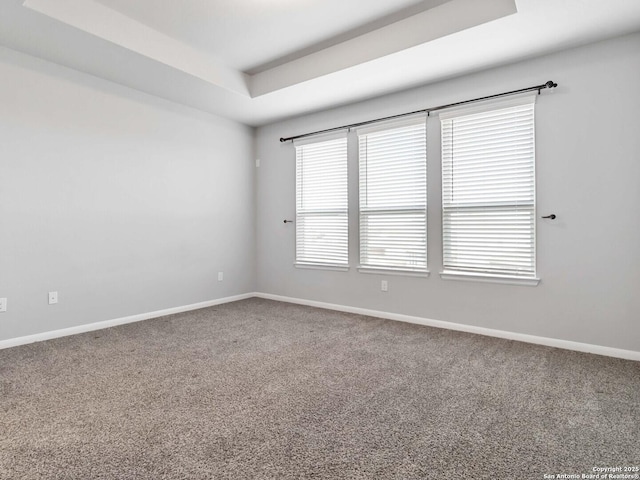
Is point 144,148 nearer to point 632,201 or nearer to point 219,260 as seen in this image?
point 219,260

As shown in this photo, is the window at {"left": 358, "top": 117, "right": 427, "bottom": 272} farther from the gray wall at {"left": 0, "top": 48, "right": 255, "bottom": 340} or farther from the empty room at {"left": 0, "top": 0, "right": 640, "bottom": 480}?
the gray wall at {"left": 0, "top": 48, "right": 255, "bottom": 340}

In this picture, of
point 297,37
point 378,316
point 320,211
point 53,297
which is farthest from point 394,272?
point 53,297

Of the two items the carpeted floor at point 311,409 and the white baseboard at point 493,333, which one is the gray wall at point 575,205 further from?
the carpeted floor at point 311,409

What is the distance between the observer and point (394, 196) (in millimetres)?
4141

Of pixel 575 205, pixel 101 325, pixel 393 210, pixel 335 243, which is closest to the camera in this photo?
pixel 575 205

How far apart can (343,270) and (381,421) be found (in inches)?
108

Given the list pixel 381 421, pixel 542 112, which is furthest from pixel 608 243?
pixel 381 421

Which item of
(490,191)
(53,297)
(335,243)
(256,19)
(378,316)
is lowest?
(378,316)

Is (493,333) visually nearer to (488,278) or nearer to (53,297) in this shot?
(488,278)

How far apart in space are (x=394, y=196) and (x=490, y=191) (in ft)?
3.36

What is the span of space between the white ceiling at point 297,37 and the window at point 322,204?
900 mm

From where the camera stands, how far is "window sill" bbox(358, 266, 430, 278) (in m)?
3.93

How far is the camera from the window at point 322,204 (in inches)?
Answer: 183

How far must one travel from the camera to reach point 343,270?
4.60m
